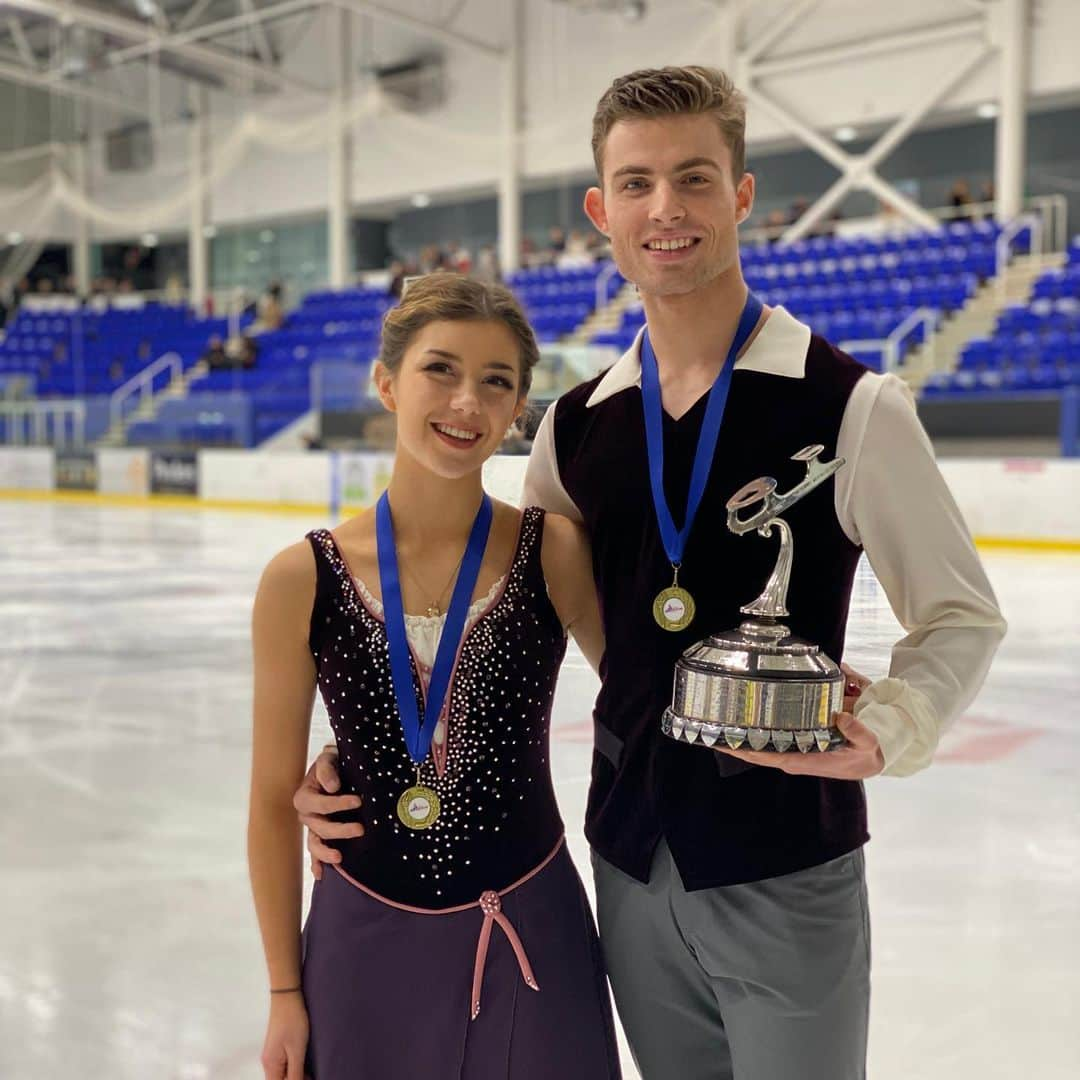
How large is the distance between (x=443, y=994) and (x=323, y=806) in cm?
23

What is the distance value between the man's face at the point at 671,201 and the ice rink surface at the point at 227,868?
15.8 inches

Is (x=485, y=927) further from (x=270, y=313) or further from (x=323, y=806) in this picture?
(x=270, y=313)

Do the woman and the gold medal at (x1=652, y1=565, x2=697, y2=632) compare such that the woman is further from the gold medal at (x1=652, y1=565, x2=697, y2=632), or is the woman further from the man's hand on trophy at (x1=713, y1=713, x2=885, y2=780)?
the man's hand on trophy at (x1=713, y1=713, x2=885, y2=780)

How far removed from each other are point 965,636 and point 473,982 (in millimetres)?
621

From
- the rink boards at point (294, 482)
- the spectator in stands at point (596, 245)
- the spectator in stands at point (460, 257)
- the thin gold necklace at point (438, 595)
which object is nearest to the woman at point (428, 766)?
the thin gold necklace at point (438, 595)

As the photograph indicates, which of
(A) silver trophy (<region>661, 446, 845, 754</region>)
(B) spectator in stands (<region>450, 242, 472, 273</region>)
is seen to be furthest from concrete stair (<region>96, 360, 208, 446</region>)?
(A) silver trophy (<region>661, 446, 845, 754</region>)

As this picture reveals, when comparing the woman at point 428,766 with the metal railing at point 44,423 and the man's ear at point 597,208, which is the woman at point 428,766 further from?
the metal railing at point 44,423

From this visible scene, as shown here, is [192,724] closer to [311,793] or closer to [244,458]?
[311,793]

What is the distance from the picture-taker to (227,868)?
11.3ft

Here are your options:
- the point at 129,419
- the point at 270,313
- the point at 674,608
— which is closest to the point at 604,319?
the point at 129,419

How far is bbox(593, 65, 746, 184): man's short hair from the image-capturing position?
1.38m

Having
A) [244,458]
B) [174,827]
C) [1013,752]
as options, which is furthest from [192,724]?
[244,458]

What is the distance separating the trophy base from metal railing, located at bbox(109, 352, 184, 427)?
56.9 feet

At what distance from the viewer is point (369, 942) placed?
1.42 m
